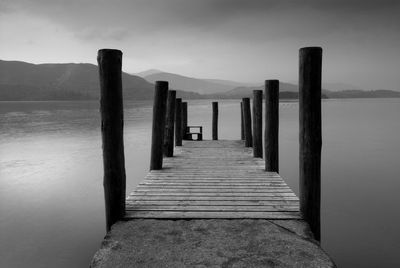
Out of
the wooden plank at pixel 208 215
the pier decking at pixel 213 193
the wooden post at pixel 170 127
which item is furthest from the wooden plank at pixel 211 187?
the wooden post at pixel 170 127

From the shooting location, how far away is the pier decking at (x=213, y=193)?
4.64 meters

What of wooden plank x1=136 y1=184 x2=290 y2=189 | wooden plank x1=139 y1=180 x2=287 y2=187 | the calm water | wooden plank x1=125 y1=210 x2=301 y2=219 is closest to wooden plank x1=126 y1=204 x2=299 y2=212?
wooden plank x1=125 y1=210 x2=301 y2=219

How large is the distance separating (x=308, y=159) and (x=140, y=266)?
8.71 feet

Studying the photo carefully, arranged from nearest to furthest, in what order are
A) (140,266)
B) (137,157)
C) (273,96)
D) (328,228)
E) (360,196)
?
(140,266) → (273,96) → (328,228) → (360,196) → (137,157)

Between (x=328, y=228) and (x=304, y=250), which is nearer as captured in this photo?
(x=304, y=250)

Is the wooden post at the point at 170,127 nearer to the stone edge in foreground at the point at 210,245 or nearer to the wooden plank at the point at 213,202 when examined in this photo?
the wooden plank at the point at 213,202

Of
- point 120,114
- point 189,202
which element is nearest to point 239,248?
point 189,202

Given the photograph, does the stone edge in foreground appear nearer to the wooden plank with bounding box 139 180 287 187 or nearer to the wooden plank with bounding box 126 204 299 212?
the wooden plank with bounding box 126 204 299 212

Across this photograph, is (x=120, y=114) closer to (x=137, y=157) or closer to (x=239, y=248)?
(x=239, y=248)

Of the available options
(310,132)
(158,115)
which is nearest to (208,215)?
(310,132)

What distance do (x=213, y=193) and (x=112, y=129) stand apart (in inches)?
84.2

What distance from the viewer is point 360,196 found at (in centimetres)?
1123

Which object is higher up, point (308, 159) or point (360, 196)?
point (308, 159)

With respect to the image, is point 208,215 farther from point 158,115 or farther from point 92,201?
point 92,201
